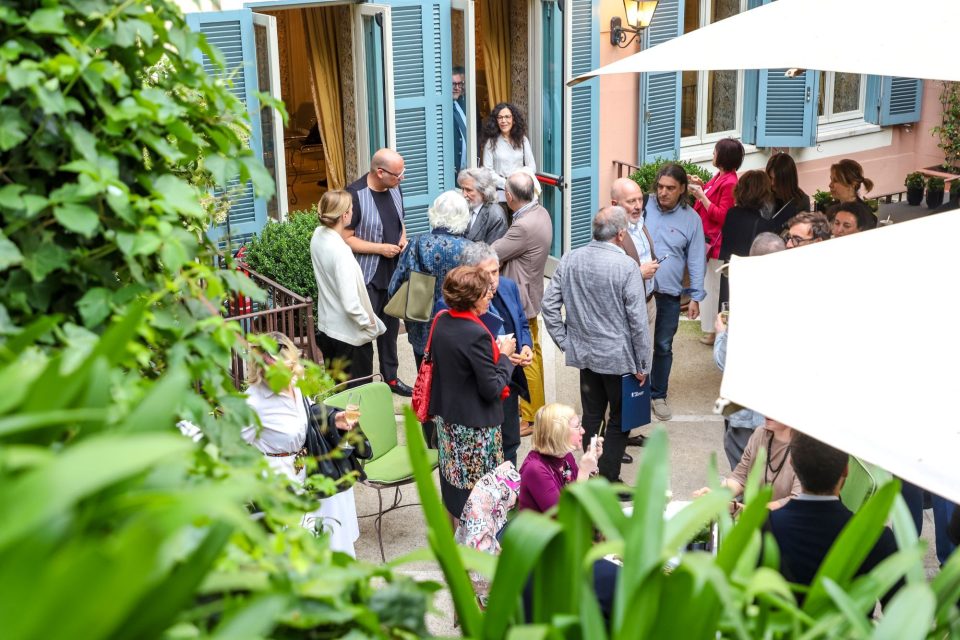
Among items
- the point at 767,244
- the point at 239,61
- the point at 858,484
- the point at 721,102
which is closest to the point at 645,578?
the point at 858,484

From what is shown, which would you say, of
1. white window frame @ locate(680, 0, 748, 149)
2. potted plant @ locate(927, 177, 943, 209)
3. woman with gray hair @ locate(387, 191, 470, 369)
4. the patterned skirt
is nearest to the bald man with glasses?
woman with gray hair @ locate(387, 191, 470, 369)

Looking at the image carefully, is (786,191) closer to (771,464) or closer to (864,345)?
(771,464)

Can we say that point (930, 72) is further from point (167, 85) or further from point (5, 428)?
point (5, 428)

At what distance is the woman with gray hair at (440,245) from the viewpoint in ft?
20.8

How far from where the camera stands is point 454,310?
5180mm

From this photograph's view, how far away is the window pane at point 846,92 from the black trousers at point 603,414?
25.1ft

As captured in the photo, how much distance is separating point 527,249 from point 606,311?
3.53 ft

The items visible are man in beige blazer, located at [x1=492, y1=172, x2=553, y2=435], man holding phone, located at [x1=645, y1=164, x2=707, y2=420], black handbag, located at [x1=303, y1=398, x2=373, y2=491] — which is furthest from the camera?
man holding phone, located at [x1=645, y1=164, x2=707, y2=420]

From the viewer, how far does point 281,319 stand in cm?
689

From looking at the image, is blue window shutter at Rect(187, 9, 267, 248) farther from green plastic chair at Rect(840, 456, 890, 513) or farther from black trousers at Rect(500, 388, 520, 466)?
green plastic chair at Rect(840, 456, 890, 513)

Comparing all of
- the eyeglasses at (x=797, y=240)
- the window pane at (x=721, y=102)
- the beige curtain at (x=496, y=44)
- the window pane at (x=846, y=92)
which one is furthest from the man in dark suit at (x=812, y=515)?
the window pane at (x=846, y=92)

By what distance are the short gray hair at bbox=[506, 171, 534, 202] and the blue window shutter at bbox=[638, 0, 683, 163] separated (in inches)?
149

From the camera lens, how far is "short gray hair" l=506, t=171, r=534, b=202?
270 inches

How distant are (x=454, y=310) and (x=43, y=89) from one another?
3443mm
